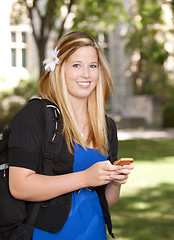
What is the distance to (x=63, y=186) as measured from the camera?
1922 mm

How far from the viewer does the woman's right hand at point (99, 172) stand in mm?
1891

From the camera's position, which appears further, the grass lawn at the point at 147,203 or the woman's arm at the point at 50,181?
the grass lawn at the point at 147,203

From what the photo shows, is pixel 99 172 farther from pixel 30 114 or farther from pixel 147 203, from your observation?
pixel 147 203

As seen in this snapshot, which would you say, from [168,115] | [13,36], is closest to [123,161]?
[168,115]

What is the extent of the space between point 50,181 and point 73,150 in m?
0.21

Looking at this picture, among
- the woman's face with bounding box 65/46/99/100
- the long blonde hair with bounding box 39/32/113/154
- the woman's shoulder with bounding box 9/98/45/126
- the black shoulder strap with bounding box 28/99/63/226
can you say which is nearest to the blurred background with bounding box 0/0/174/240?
the long blonde hair with bounding box 39/32/113/154

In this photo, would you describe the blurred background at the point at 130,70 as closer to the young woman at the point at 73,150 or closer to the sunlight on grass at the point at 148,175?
the sunlight on grass at the point at 148,175

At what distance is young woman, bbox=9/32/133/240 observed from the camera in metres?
1.90

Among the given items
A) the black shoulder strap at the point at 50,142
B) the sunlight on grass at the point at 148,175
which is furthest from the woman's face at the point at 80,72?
the sunlight on grass at the point at 148,175

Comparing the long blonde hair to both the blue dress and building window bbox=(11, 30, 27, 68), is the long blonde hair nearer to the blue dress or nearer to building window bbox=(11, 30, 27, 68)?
the blue dress

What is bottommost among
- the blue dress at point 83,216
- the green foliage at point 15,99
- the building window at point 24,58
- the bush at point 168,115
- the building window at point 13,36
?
the bush at point 168,115

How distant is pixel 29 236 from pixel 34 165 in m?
0.32

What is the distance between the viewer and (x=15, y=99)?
17.7 metres

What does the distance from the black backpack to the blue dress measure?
0.22 feet
